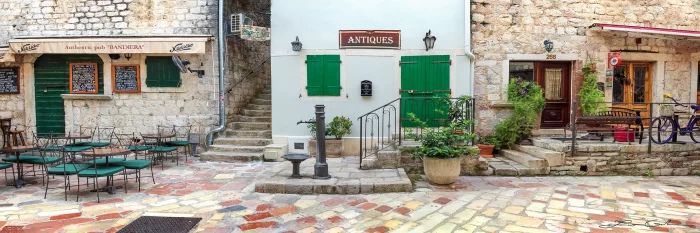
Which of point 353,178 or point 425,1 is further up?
point 425,1

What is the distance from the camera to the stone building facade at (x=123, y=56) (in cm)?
827

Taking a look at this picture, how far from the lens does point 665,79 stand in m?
8.17

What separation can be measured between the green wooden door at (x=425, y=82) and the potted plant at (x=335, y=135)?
1.26 metres

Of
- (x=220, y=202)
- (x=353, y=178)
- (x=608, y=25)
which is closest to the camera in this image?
(x=220, y=202)

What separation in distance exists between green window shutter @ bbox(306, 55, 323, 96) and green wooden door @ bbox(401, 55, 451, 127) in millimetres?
1647

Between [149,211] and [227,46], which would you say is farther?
[227,46]

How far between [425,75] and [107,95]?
269 inches

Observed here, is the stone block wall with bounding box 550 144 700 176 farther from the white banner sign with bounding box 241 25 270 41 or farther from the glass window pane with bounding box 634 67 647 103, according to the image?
the white banner sign with bounding box 241 25 270 41

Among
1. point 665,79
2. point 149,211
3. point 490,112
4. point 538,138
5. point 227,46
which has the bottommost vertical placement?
point 149,211

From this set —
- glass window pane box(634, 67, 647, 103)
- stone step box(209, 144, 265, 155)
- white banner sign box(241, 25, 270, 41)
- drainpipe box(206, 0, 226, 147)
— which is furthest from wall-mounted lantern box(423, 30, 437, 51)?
glass window pane box(634, 67, 647, 103)

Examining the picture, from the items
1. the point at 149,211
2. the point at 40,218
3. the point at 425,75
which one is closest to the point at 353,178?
the point at 149,211

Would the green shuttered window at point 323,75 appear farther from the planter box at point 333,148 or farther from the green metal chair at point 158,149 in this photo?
the green metal chair at point 158,149

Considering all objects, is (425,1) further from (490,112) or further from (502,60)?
(490,112)

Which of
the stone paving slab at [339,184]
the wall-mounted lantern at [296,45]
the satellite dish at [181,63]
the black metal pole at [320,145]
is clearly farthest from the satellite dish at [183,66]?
the black metal pole at [320,145]
